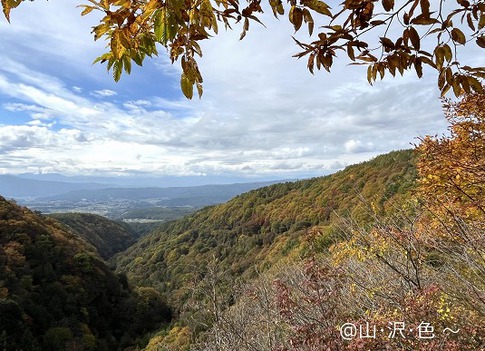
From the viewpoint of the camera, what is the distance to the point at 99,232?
85688 mm

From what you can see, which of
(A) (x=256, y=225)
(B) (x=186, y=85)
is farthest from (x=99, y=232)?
(B) (x=186, y=85)

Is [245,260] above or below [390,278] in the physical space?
below

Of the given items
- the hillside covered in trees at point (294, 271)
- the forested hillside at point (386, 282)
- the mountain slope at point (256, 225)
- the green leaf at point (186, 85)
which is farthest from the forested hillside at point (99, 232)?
the green leaf at point (186, 85)

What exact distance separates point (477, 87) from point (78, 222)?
92.7m

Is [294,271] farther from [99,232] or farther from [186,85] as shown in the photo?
[99,232]

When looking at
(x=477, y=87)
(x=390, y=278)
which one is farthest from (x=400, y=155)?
(x=477, y=87)

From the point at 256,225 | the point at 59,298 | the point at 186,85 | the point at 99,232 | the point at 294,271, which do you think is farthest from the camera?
the point at 99,232

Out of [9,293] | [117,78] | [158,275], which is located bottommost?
[158,275]

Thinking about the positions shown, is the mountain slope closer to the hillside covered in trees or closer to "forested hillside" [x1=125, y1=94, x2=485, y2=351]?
the hillside covered in trees

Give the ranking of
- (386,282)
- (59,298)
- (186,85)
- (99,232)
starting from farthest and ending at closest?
(99,232) < (59,298) < (386,282) < (186,85)

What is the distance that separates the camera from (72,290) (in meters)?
25.7

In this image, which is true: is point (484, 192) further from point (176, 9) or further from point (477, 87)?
point (176, 9)

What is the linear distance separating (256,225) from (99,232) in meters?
52.9

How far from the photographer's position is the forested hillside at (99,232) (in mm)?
75938
